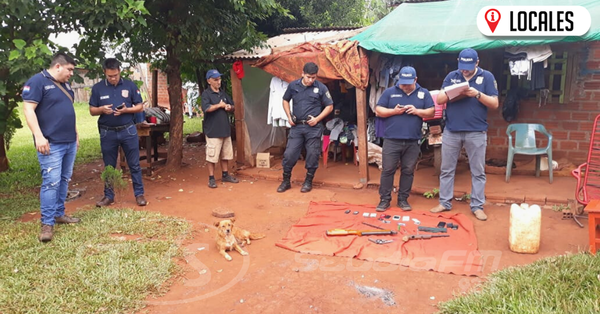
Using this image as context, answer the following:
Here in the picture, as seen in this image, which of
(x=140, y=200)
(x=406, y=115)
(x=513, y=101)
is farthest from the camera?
(x=513, y=101)

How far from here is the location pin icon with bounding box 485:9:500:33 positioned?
621cm

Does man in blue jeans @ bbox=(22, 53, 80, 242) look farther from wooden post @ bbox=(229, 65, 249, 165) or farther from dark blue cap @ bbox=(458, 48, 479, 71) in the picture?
dark blue cap @ bbox=(458, 48, 479, 71)

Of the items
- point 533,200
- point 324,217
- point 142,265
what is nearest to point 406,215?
point 324,217

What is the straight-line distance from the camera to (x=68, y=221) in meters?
5.20

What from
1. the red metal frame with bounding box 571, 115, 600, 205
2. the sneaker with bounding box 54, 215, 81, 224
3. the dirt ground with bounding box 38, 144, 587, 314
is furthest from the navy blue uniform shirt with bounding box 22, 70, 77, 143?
the red metal frame with bounding box 571, 115, 600, 205

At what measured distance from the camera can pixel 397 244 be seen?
4.66 m

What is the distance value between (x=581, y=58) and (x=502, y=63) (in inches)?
44.0

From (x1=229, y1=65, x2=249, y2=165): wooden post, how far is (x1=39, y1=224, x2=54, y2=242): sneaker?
12.9ft

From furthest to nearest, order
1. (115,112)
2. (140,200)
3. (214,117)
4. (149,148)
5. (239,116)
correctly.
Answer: (239,116) < (149,148) < (214,117) < (140,200) < (115,112)

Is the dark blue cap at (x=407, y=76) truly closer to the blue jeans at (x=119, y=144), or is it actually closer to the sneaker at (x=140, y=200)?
the blue jeans at (x=119, y=144)

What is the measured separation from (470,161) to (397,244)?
1.55 metres

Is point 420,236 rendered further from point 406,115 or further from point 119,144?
point 119,144

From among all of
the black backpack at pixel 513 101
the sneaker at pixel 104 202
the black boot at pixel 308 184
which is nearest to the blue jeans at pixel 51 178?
the sneaker at pixel 104 202

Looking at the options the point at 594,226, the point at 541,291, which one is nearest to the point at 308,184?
the point at 594,226
